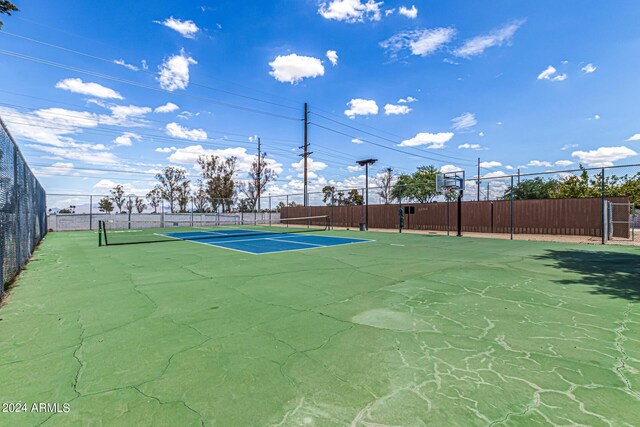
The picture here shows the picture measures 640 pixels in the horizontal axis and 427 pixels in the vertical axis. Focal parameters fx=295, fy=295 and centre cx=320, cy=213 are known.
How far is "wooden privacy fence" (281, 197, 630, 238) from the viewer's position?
56.1ft

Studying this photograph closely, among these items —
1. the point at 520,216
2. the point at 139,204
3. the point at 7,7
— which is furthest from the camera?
the point at 139,204

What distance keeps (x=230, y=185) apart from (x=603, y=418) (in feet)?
138

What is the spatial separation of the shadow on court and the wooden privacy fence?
9.41 meters

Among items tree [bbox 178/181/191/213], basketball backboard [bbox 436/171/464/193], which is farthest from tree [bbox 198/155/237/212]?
basketball backboard [bbox 436/171/464/193]

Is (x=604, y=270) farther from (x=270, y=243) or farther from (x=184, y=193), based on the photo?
(x=184, y=193)

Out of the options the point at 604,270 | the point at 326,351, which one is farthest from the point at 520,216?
the point at 326,351

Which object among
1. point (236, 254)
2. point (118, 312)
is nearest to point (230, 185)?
point (236, 254)

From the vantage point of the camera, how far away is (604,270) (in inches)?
282

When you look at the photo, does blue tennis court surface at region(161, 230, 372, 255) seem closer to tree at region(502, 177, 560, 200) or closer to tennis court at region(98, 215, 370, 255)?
tennis court at region(98, 215, 370, 255)

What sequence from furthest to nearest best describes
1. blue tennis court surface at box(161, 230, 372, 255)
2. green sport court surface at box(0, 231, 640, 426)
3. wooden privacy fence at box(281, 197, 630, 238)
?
wooden privacy fence at box(281, 197, 630, 238)
blue tennis court surface at box(161, 230, 372, 255)
green sport court surface at box(0, 231, 640, 426)

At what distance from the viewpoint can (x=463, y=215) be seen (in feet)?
72.7

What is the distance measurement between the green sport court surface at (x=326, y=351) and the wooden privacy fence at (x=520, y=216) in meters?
14.9

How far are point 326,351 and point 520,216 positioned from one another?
69.7 feet

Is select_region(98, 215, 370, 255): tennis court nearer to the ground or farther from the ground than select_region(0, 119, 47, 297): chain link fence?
nearer to the ground
